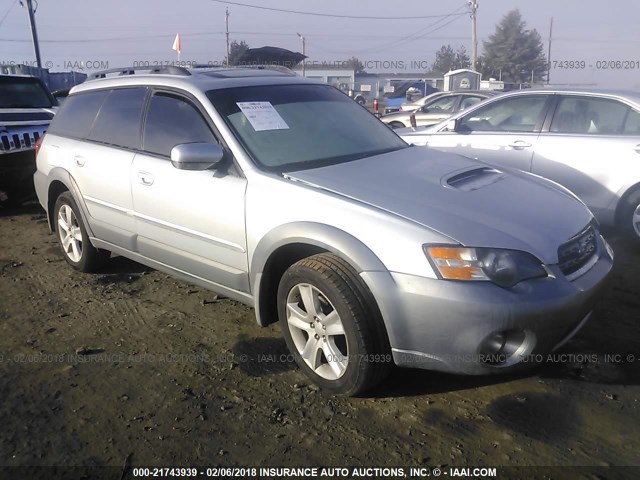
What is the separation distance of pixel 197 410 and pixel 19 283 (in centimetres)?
271

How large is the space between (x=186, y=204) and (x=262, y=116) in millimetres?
732

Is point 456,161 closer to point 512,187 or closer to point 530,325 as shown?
point 512,187

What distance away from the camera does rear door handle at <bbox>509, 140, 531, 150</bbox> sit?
18.7 feet

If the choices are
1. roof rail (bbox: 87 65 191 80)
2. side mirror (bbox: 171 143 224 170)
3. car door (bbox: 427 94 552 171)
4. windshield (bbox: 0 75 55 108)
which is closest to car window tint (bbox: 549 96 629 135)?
car door (bbox: 427 94 552 171)

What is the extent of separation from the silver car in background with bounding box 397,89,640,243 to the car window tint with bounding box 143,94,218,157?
3.03 meters

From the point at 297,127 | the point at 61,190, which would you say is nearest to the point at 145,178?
the point at 297,127

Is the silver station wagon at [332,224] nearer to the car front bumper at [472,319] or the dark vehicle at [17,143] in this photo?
the car front bumper at [472,319]

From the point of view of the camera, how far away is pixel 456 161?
378cm

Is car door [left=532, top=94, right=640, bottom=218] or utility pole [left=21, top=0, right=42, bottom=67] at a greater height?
utility pole [left=21, top=0, right=42, bottom=67]

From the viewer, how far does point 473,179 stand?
3418mm

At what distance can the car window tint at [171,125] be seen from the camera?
143 inches

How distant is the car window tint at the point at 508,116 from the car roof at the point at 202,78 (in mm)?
2582

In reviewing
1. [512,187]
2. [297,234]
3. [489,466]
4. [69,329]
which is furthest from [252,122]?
[489,466]

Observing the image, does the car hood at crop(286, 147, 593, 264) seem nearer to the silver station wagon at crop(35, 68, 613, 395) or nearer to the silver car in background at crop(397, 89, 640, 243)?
the silver station wagon at crop(35, 68, 613, 395)
